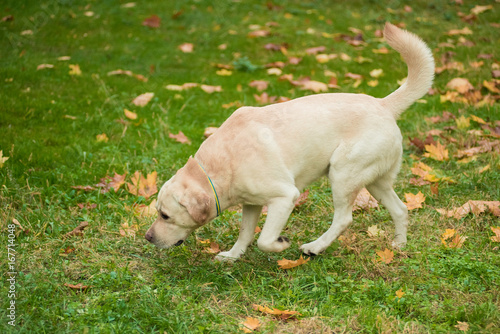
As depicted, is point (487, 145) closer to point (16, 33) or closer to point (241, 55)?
point (241, 55)

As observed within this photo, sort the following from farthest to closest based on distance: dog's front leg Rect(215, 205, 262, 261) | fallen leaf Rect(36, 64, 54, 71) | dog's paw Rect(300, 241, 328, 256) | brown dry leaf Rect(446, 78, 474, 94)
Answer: fallen leaf Rect(36, 64, 54, 71) → brown dry leaf Rect(446, 78, 474, 94) → dog's front leg Rect(215, 205, 262, 261) → dog's paw Rect(300, 241, 328, 256)

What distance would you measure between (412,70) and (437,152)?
5.47ft

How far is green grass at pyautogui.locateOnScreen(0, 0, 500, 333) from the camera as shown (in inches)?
124

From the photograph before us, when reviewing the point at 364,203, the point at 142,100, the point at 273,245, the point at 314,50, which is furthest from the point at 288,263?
the point at 314,50

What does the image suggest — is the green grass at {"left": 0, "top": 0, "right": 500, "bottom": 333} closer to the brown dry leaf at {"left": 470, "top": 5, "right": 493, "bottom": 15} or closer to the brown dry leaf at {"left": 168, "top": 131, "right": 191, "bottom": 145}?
the brown dry leaf at {"left": 168, "top": 131, "right": 191, "bottom": 145}

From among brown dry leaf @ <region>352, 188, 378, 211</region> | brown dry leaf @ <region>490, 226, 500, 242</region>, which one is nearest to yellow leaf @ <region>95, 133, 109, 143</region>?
brown dry leaf @ <region>352, 188, 378, 211</region>

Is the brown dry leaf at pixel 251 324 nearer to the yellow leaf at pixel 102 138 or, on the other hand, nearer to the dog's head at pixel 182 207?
the dog's head at pixel 182 207

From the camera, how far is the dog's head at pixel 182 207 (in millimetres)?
3561

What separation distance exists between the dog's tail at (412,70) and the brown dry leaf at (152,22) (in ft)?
23.1

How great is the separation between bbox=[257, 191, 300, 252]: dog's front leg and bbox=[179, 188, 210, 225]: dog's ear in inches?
18.5

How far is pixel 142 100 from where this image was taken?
6828 millimetres

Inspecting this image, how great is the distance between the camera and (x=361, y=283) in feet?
11.5

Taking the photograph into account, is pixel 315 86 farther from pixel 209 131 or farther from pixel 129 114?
pixel 129 114

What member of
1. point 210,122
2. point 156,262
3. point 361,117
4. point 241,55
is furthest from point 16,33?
point 361,117
